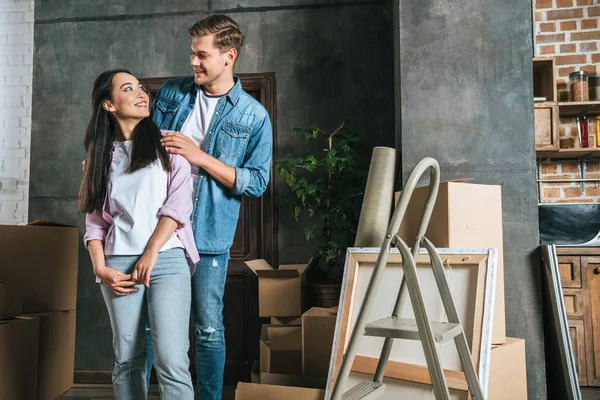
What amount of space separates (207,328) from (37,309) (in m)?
1.49

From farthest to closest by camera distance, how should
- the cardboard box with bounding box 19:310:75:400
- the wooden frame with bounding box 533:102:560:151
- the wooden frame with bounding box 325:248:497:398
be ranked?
the wooden frame with bounding box 533:102:560:151
the cardboard box with bounding box 19:310:75:400
the wooden frame with bounding box 325:248:497:398

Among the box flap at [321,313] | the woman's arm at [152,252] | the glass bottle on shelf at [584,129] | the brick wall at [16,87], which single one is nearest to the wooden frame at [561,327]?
the box flap at [321,313]

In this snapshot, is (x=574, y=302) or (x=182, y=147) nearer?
(x=182, y=147)

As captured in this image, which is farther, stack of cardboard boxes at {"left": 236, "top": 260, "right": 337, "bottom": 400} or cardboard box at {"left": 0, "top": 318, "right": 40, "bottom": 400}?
cardboard box at {"left": 0, "top": 318, "right": 40, "bottom": 400}

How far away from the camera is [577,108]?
353 cm

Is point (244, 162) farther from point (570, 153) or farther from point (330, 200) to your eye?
point (570, 153)

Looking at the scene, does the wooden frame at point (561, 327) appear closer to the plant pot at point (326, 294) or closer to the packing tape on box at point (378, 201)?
the packing tape on box at point (378, 201)

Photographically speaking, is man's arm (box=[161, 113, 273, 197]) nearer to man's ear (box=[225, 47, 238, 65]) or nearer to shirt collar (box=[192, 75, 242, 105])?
shirt collar (box=[192, 75, 242, 105])

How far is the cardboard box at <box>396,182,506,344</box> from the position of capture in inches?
84.7

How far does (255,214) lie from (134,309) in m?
1.97

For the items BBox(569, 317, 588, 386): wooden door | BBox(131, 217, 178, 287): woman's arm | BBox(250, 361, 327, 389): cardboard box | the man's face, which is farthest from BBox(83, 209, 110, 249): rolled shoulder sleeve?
BBox(569, 317, 588, 386): wooden door

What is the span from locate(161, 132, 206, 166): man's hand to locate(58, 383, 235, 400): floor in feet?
5.94

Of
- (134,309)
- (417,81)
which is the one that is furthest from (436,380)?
(417,81)

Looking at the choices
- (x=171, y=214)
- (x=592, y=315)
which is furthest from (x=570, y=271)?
(x=171, y=214)
